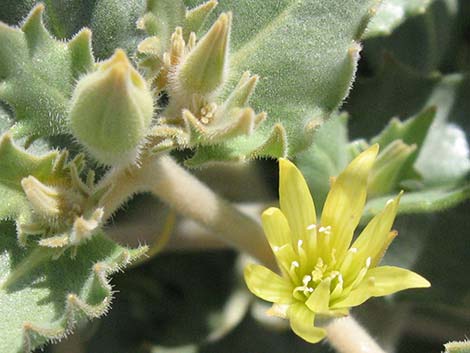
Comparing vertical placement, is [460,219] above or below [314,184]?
below

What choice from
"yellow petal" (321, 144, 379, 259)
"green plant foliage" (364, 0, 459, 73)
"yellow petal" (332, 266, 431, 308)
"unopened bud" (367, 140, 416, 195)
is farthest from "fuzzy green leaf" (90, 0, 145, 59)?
"green plant foliage" (364, 0, 459, 73)

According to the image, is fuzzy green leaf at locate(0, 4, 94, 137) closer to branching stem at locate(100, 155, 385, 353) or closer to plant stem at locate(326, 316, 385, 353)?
branching stem at locate(100, 155, 385, 353)

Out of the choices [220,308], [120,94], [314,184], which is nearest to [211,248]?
[220,308]

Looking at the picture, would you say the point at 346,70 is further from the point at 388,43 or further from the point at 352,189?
the point at 388,43

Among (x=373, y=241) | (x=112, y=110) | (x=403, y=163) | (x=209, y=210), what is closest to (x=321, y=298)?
(x=373, y=241)

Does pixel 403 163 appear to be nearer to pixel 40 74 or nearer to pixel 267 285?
pixel 267 285

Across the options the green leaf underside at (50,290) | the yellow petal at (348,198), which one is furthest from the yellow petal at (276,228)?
the green leaf underside at (50,290)

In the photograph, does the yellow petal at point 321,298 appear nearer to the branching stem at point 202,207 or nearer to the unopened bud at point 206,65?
the branching stem at point 202,207
